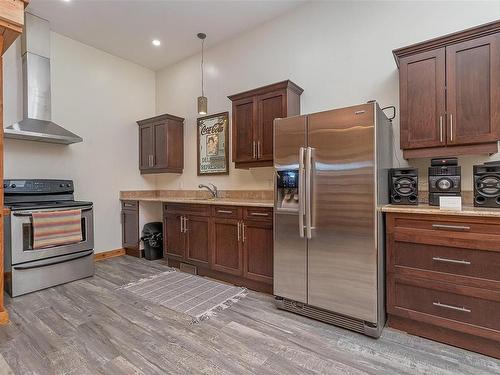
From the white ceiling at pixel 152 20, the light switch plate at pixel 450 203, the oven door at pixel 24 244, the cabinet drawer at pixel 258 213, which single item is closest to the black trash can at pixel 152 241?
the oven door at pixel 24 244

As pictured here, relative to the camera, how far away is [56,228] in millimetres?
3078

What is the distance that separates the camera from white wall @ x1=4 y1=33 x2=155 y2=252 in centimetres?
348

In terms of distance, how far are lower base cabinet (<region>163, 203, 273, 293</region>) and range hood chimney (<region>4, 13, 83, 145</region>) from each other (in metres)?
1.78

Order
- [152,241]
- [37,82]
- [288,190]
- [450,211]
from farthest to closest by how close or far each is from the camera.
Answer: [152,241] < [37,82] < [288,190] < [450,211]

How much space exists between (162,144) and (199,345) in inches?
133

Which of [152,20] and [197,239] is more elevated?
[152,20]

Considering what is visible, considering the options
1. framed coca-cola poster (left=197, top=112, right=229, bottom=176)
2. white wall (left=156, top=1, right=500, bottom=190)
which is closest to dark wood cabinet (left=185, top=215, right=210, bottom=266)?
white wall (left=156, top=1, right=500, bottom=190)

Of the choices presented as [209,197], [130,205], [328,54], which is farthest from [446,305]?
[130,205]

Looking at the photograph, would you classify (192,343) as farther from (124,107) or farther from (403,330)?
(124,107)

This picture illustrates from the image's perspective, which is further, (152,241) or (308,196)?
(152,241)

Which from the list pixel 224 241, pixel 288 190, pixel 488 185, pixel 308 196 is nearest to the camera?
pixel 488 185

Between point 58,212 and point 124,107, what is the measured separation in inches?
92.0

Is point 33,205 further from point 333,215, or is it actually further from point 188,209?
point 333,215

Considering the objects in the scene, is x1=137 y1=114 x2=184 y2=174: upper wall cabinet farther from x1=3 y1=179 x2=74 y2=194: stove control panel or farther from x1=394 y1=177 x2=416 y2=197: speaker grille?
x1=394 y1=177 x2=416 y2=197: speaker grille
